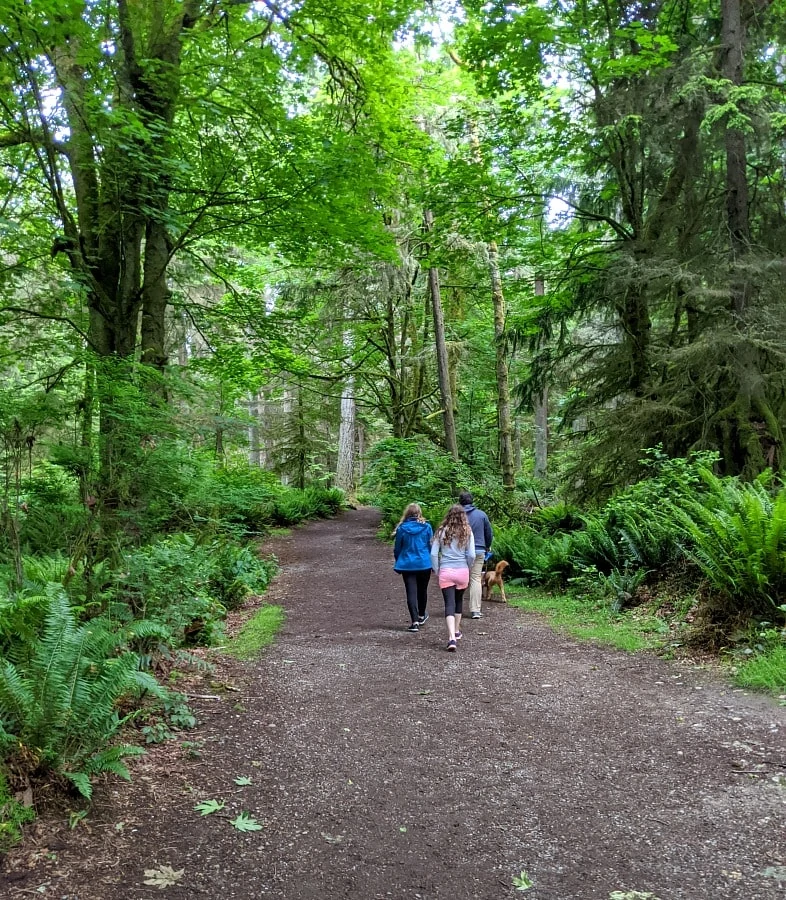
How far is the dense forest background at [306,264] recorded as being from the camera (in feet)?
19.6

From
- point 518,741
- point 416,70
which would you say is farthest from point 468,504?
point 416,70

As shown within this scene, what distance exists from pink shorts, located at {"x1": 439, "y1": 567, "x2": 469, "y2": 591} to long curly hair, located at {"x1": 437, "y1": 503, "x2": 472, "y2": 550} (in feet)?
0.98

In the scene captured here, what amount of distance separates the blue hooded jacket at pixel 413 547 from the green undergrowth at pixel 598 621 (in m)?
1.94

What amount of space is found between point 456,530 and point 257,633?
2.90 meters

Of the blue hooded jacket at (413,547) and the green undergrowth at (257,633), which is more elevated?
the blue hooded jacket at (413,547)

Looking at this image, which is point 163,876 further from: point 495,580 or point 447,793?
point 495,580

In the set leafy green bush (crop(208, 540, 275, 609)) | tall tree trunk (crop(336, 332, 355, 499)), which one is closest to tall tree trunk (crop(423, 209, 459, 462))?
leafy green bush (crop(208, 540, 275, 609))

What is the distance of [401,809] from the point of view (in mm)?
3676

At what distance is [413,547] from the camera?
812 centimetres

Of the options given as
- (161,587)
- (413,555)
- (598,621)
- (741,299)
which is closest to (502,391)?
(741,299)

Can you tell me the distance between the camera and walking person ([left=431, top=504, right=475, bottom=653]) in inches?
294

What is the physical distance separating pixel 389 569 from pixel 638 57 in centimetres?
1016

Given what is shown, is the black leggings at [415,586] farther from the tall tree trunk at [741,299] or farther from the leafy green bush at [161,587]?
the tall tree trunk at [741,299]

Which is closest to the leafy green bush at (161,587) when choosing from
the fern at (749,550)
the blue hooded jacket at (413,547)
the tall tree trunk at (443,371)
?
the blue hooded jacket at (413,547)
